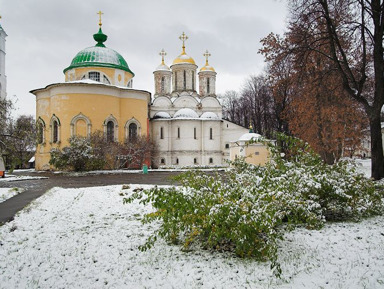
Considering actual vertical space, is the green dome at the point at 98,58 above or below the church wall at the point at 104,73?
above

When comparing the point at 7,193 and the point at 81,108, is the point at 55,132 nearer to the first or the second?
the point at 81,108

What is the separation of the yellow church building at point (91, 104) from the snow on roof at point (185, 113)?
4.77m

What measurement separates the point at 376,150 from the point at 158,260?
28.2 feet

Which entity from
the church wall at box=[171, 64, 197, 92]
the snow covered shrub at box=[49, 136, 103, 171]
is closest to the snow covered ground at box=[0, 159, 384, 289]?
the snow covered shrub at box=[49, 136, 103, 171]

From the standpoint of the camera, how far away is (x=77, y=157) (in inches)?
835

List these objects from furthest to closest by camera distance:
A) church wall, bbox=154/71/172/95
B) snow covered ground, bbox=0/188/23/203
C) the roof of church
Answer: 1. church wall, bbox=154/71/172/95
2. the roof of church
3. snow covered ground, bbox=0/188/23/203

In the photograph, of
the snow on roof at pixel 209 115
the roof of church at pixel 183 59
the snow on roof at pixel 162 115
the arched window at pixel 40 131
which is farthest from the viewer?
the roof of church at pixel 183 59

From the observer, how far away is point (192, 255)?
4781 mm

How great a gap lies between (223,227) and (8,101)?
10852mm

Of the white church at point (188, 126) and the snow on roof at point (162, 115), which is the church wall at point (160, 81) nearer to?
the white church at point (188, 126)

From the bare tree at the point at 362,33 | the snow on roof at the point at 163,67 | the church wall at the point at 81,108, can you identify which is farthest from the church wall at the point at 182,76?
the bare tree at the point at 362,33

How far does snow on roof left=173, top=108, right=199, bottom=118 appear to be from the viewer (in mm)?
32972

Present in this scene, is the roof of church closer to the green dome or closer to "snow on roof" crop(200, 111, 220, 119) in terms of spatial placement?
"snow on roof" crop(200, 111, 220, 119)

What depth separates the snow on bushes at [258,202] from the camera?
447 cm
